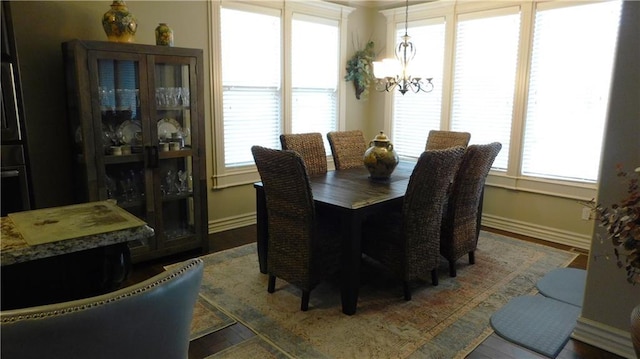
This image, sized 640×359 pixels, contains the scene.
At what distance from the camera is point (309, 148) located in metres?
3.66

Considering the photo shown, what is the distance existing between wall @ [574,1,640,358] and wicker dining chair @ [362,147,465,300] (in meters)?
0.85

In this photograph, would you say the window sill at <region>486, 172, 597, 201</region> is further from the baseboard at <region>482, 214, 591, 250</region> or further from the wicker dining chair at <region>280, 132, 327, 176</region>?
the wicker dining chair at <region>280, 132, 327, 176</region>

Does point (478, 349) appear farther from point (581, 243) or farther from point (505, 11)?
point (505, 11)

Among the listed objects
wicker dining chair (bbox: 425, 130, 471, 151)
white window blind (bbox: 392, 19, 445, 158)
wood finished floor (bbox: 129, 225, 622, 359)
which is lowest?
wood finished floor (bbox: 129, 225, 622, 359)

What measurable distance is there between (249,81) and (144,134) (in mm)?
1477

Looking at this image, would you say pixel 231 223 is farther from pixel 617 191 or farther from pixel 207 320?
pixel 617 191

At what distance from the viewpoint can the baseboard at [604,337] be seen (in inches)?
90.7

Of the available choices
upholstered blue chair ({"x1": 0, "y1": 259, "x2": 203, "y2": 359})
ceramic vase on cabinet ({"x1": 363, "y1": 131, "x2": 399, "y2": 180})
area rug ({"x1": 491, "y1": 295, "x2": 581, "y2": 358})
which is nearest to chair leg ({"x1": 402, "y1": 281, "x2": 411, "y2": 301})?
area rug ({"x1": 491, "y1": 295, "x2": 581, "y2": 358})

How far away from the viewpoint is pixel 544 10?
4.06m

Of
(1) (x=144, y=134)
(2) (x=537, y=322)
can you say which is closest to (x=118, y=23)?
(1) (x=144, y=134)

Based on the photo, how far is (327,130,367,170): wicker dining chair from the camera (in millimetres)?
3980

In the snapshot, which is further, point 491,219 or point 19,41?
point 491,219

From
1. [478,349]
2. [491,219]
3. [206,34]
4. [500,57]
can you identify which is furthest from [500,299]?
[206,34]

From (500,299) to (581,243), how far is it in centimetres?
167
